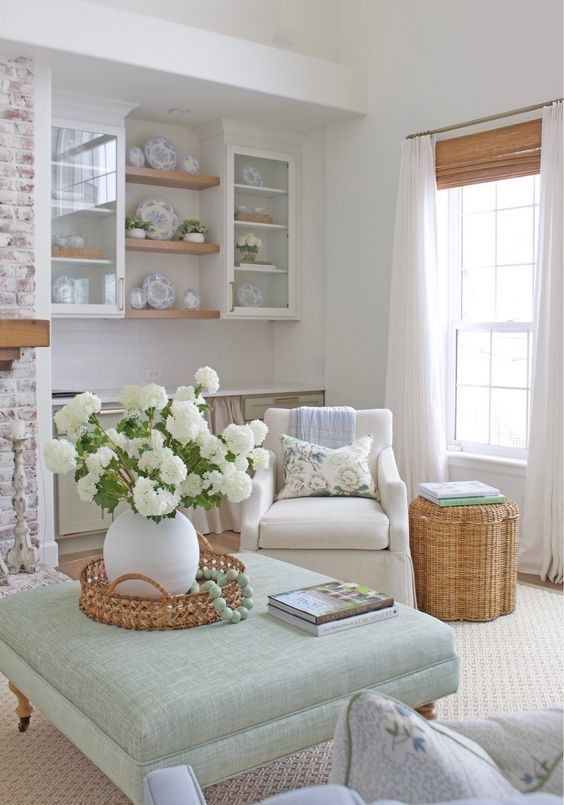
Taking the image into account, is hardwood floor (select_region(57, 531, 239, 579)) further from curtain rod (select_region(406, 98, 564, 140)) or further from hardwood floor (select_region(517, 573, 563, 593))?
curtain rod (select_region(406, 98, 564, 140))

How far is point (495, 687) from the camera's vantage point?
2969 millimetres

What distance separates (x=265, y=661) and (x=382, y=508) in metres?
1.73

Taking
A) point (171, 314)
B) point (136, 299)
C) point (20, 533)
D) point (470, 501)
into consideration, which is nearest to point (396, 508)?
point (470, 501)

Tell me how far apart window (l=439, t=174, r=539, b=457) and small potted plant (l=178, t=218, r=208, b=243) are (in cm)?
155

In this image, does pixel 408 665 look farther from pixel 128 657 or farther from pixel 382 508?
pixel 382 508

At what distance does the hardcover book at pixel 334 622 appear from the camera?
2.28 m

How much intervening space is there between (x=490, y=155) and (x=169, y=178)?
1.96 metres

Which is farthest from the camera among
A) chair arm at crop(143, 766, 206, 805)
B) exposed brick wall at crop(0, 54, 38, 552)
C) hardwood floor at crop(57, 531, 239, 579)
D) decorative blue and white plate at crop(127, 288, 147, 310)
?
decorative blue and white plate at crop(127, 288, 147, 310)

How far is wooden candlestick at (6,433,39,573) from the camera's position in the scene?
425cm

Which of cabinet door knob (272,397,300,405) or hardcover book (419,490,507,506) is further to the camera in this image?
cabinet door knob (272,397,300,405)

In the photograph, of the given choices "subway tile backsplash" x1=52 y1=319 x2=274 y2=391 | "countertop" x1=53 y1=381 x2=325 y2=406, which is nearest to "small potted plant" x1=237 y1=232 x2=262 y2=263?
"subway tile backsplash" x1=52 y1=319 x2=274 y2=391

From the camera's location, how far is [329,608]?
2.34 m

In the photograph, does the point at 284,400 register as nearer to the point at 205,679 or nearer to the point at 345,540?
the point at 345,540

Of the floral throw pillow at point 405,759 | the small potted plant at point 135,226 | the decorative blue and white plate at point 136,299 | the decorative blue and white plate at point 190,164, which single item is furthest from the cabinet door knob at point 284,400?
the floral throw pillow at point 405,759
